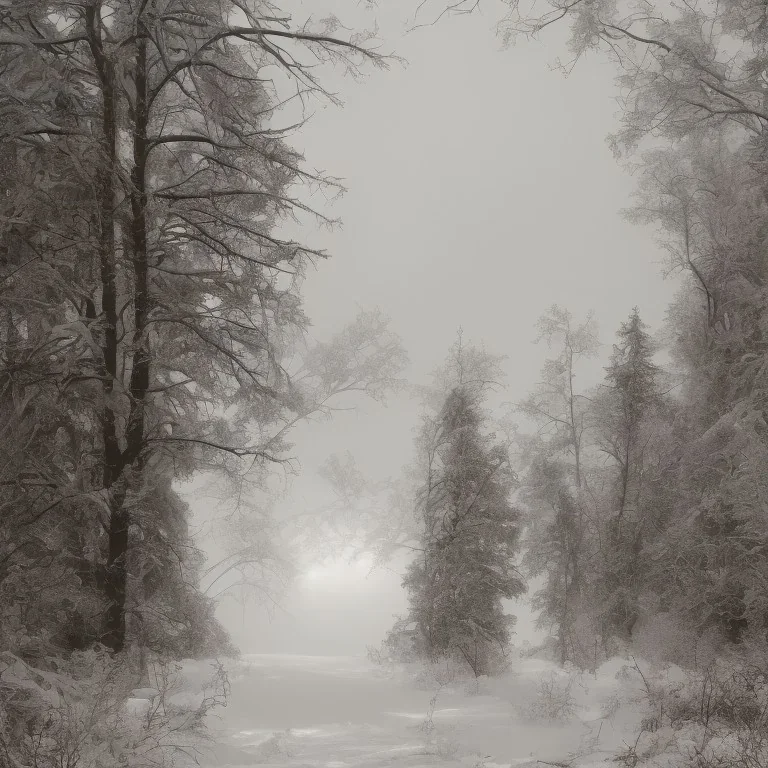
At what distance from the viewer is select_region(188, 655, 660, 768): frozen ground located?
233 inches

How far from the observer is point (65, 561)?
6801 millimetres

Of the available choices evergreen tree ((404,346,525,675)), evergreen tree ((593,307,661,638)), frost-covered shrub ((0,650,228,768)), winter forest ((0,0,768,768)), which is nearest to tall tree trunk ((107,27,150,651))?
winter forest ((0,0,768,768))

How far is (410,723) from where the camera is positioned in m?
7.75

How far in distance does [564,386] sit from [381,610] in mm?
43680

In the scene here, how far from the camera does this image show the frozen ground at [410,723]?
19.5 ft

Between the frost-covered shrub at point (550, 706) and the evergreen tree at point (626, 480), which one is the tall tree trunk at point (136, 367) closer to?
the frost-covered shrub at point (550, 706)

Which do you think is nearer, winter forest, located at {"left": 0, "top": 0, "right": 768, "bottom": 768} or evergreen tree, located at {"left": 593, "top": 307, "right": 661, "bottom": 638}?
winter forest, located at {"left": 0, "top": 0, "right": 768, "bottom": 768}

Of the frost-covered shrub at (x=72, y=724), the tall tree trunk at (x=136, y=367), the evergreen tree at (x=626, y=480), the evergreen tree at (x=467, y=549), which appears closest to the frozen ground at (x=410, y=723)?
the frost-covered shrub at (x=72, y=724)

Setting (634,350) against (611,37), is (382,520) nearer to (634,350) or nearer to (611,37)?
(634,350)

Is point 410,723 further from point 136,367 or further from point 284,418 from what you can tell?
point 136,367

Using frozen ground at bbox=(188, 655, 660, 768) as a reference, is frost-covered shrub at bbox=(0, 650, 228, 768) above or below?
above

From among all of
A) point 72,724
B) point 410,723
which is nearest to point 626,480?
point 410,723

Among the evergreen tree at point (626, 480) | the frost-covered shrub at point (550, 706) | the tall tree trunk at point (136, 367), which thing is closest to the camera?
the tall tree trunk at point (136, 367)

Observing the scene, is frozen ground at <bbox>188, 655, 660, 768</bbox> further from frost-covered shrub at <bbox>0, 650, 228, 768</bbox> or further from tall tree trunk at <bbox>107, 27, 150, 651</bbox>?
tall tree trunk at <bbox>107, 27, 150, 651</bbox>
